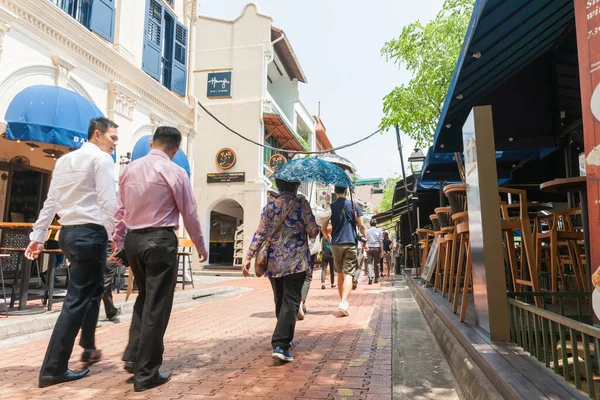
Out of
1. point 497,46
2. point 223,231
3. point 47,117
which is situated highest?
point 47,117

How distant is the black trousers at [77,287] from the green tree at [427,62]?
8.44 m

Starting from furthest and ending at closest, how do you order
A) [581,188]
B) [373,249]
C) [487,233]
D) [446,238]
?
[373,249]
[446,238]
[581,188]
[487,233]

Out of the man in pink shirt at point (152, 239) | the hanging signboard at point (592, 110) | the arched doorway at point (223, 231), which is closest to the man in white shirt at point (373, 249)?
the man in pink shirt at point (152, 239)

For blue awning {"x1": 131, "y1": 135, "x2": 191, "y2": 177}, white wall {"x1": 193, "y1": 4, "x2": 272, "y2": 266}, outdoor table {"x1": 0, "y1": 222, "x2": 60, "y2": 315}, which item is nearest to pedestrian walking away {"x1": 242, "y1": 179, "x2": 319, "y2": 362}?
outdoor table {"x1": 0, "y1": 222, "x2": 60, "y2": 315}

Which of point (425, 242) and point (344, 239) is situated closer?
point (344, 239)

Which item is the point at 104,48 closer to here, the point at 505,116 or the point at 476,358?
the point at 505,116

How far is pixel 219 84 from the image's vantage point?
22.6 meters

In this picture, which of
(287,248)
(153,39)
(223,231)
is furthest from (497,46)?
(223,231)

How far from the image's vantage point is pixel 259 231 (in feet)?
13.9

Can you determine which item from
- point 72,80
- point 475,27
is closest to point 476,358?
point 475,27

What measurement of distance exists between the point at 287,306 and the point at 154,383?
125cm

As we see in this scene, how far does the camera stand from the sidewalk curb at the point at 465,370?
2.33 metres

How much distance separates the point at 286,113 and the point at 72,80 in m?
19.4

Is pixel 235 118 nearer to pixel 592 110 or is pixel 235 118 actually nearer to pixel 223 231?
pixel 223 231
